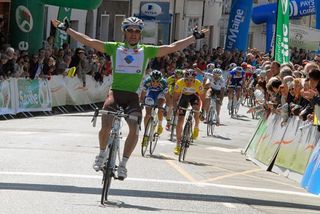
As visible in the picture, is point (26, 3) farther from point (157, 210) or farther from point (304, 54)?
point (304, 54)

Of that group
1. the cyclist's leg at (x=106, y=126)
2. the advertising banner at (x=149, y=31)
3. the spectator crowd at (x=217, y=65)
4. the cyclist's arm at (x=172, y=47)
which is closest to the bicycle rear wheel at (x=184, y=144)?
the spectator crowd at (x=217, y=65)

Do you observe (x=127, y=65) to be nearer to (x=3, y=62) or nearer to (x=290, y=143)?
(x=290, y=143)

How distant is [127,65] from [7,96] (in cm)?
1417

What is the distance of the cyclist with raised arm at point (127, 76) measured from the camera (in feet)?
40.7

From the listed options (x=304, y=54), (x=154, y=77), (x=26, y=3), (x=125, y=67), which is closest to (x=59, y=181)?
(x=125, y=67)

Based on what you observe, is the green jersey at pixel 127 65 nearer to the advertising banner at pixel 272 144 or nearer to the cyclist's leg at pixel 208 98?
the advertising banner at pixel 272 144

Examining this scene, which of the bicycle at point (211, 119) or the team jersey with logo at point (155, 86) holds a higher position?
the team jersey with logo at point (155, 86)

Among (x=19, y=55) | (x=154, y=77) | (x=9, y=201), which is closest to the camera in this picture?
(x=9, y=201)

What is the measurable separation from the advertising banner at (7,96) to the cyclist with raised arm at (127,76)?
534 inches

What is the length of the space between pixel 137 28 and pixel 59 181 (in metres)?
2.40

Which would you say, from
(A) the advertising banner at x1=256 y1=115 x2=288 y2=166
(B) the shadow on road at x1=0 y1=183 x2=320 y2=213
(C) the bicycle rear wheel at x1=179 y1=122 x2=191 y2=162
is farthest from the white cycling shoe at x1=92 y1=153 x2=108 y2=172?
(A) the advertising banner at x1=256 y1=115 x2=288 y2=166

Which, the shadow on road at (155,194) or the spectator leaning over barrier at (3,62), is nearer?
the shadow on road at (155,194)

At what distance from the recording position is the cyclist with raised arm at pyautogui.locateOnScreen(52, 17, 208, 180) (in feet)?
40.7

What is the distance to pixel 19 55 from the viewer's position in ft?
95.9
